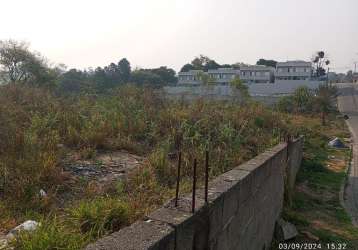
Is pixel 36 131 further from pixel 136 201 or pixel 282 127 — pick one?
pixel 282 127

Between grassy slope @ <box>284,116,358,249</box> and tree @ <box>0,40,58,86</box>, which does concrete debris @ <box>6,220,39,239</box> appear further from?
tree @ <box>0,40,58,86</box>

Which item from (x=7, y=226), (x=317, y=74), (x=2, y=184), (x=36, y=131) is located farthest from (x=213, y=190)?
(x=317, y=74)

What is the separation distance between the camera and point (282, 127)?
421 inches

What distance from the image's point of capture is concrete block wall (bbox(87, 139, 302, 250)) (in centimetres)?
221

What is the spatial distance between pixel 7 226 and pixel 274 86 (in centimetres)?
6001

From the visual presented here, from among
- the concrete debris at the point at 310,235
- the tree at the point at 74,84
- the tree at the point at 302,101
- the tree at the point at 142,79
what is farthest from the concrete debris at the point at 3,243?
the tree at the point at 302,101

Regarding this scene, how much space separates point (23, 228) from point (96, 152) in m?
2.85

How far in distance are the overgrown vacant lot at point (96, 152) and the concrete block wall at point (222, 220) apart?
1.18 ft

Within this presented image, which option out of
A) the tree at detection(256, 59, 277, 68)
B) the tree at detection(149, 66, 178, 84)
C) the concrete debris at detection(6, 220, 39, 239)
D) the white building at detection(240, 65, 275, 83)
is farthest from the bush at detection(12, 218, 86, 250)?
the tree at detection(256, 59, 277, 68)

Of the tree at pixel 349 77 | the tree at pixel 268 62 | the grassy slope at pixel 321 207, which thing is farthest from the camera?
the tree at pixel 349 77

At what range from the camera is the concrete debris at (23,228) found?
254 centimetres
